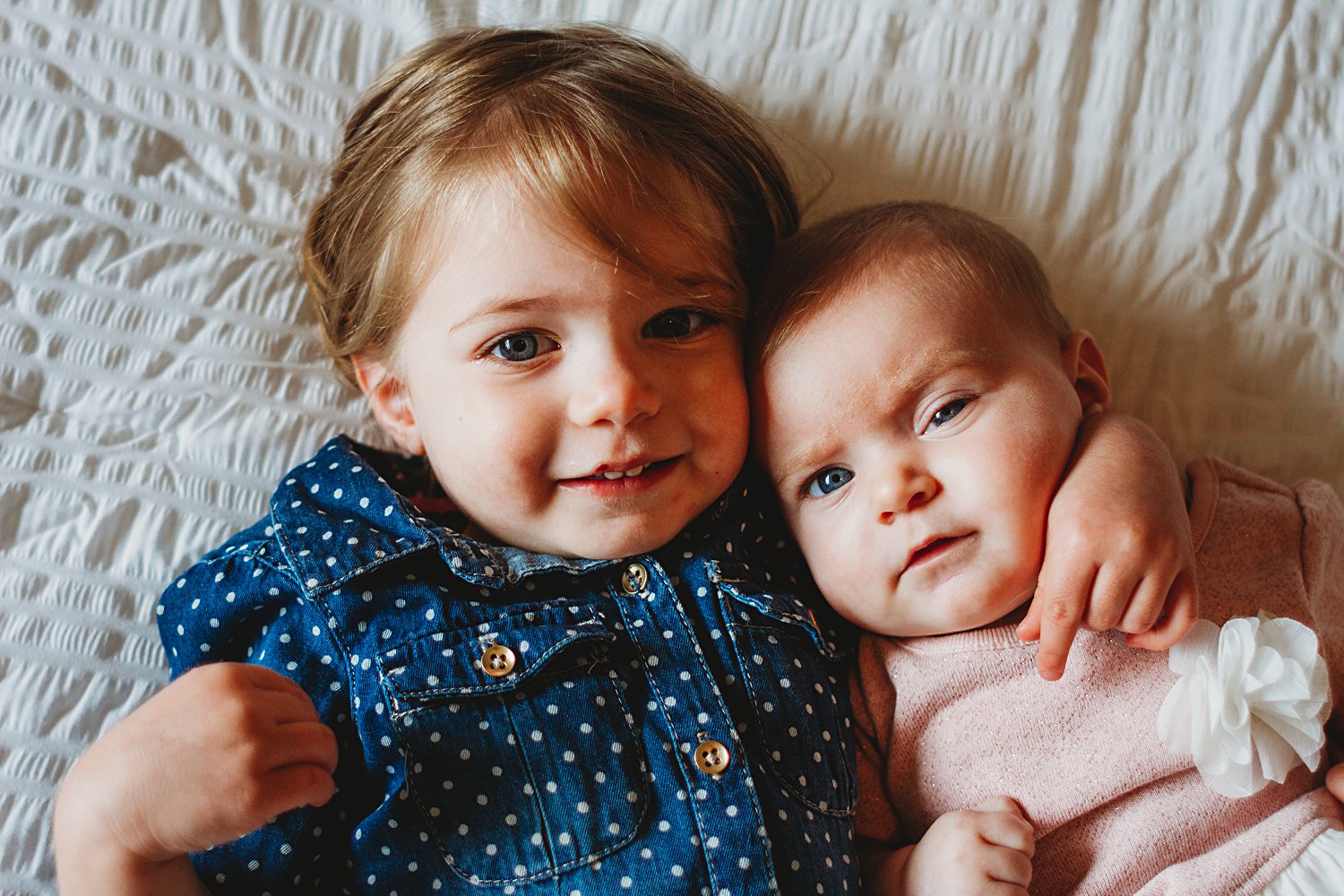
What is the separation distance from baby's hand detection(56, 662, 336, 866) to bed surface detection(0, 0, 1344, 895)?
0.28 metres

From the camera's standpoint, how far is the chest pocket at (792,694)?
1085mm

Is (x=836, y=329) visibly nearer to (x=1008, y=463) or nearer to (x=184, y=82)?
(x=1008, y=463)

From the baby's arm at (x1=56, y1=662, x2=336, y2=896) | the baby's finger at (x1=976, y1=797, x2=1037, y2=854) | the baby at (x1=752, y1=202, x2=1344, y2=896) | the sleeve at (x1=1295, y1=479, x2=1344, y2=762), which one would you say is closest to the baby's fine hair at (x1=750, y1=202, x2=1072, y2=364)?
the baby at (x1=752, y1=202, x2=1344, y2=896)

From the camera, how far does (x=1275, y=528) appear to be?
3.90 ft

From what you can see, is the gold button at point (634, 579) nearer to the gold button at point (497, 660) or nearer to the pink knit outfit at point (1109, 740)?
the gold button at point (497, 660)

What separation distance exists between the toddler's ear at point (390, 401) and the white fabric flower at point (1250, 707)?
2.54 ft

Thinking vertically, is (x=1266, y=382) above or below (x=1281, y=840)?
above

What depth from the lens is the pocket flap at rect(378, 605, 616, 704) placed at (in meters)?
1.03

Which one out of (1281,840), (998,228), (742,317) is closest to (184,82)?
(742,317)

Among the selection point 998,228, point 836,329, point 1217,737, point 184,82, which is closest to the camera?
point 1217,737

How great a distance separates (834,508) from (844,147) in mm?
519

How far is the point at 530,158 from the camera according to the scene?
1.06 metres

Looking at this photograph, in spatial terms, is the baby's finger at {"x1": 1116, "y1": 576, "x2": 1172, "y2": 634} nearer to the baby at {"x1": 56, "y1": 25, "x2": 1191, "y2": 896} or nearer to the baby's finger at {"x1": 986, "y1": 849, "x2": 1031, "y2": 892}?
the baby at {"x1": 56, "y1": 25, "x2": 1191, "y2": 896}

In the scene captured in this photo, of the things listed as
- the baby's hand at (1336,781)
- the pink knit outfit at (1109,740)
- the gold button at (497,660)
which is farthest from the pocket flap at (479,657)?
the baby's hand at (1336,781)
